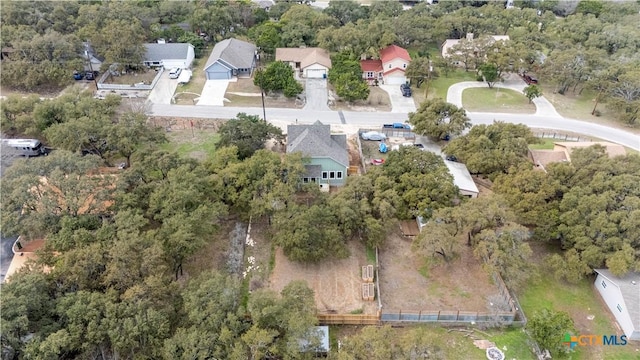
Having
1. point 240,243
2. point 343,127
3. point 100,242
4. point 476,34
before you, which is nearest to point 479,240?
point 240,243

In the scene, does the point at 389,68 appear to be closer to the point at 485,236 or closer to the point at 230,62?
the point at 230,62

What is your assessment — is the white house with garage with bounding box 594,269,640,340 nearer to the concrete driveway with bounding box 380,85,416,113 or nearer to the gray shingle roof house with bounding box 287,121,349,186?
the gray shingle roof house with bounding box 287,121,349,186

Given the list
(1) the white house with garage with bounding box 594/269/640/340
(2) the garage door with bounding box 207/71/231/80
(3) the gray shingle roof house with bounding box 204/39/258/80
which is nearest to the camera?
(1) the white house with garage with bounding box 594/269/640/340

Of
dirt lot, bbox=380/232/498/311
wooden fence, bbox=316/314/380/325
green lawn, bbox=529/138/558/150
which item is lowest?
dirt lot, bbox=380/232/498/311

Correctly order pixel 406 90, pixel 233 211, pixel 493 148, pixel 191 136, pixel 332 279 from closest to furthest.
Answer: pixel 332 279
pixel 233 211
pixel 493 148
pixel 191 136
pixel 406 90

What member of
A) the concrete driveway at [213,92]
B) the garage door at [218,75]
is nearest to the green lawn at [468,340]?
the concrete driveway at [213,92]

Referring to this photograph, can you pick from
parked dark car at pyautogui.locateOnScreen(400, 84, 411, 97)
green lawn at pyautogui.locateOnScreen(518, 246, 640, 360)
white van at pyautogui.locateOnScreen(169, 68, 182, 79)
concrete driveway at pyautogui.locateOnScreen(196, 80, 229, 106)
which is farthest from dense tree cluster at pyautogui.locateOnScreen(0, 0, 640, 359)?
concrete driveway at pyautogui.locateOnScreen(196, 80, 229, 106)

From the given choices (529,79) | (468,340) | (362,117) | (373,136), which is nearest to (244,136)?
(373,136)

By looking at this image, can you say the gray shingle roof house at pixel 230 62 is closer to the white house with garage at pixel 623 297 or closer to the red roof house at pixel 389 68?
the red roof house at pixel 389 68
